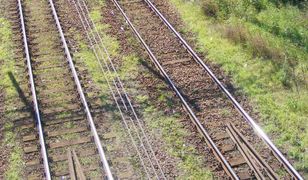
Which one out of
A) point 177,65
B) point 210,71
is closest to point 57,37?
point 177,65

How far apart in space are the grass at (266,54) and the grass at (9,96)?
235 inches

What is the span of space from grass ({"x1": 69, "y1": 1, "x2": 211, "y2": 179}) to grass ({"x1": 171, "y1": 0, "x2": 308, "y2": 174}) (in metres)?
2.11

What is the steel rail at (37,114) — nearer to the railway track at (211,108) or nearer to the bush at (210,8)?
the railway track at (211,108)

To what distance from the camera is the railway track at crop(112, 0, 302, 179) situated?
10.8m

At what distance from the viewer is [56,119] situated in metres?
12.5

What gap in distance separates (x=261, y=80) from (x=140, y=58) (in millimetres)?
3734

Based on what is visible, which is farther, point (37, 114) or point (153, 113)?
point (153, 113)

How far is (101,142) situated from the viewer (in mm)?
11602

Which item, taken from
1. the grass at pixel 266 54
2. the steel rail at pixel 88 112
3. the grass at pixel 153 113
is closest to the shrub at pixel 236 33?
the grass at pixel 266 54

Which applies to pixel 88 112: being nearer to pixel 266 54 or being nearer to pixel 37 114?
pixel 37 114

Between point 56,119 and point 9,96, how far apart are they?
1867mm

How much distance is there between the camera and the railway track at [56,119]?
10953mm

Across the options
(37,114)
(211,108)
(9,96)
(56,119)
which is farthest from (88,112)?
(211,108)

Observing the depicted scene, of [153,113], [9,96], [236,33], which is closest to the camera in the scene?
[153,113]
